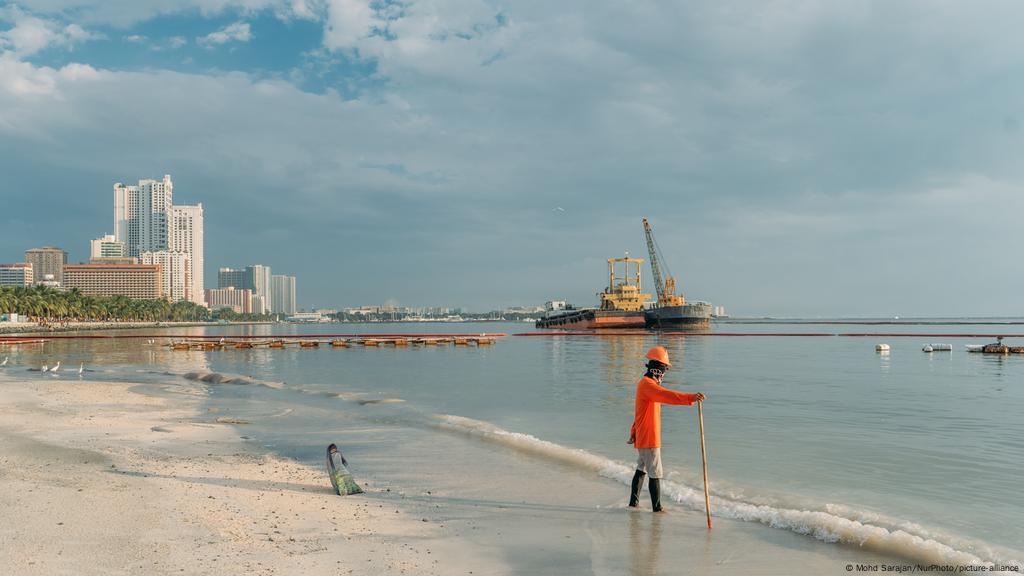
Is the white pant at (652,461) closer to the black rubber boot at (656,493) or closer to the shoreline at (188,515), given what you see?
the black rubber boot at (656,493)

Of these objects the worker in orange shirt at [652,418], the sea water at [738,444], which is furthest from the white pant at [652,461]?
the sea water at [738,444]

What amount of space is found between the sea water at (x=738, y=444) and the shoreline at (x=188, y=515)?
1328mm

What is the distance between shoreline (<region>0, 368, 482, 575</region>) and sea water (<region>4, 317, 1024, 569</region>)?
1328 millimetres

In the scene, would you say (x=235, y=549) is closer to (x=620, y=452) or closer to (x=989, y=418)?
(x=620, y=452)

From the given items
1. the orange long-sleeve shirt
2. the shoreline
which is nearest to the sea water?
the orange long-sleeve shirt

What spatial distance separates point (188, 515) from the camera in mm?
8258

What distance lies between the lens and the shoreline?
665 cm

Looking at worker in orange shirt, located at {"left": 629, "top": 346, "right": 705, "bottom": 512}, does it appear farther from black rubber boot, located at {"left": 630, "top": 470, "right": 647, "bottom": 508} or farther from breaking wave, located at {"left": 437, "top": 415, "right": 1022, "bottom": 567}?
breaking wave, located at {"left": 437, "top": 415, "right": 1022, "bottom": 567}

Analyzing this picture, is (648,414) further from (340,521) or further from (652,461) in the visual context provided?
(340,521)

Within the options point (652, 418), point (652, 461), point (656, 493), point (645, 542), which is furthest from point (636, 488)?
point (645, 542)

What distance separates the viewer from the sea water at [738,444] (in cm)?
912

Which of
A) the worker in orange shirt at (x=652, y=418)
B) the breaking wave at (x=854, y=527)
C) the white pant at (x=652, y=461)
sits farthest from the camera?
the white pant at (x=652, y=461)

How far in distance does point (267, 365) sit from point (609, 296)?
4081 inches

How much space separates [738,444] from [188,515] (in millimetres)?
12183
